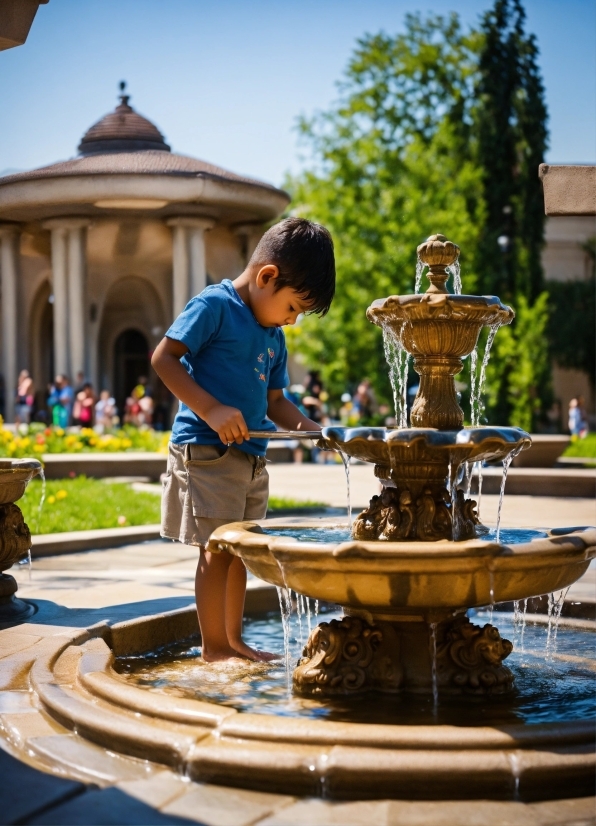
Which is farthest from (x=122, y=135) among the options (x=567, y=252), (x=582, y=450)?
(x=567, y=252)

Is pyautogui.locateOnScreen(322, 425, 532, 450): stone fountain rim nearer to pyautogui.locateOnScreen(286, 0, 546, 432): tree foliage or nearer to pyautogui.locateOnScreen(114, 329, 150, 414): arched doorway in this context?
pyautogui.locateOnScreen(286, 0, 546, 432): tree foliage

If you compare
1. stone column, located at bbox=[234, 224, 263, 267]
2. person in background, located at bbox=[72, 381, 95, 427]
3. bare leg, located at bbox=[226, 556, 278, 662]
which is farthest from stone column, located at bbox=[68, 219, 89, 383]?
bare leg, located at bbox=[226, 556, 278, 662]

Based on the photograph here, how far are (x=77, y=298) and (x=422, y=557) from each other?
25.3 meters

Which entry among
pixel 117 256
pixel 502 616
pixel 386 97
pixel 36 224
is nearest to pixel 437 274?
pixel 502 616

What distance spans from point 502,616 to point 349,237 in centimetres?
2589

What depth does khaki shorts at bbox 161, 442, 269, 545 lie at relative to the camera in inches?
157

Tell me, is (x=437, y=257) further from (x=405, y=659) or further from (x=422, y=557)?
(x=405, y=659)

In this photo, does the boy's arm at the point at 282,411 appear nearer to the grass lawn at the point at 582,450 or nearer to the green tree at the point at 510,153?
the grass lawn at the point at 582,450

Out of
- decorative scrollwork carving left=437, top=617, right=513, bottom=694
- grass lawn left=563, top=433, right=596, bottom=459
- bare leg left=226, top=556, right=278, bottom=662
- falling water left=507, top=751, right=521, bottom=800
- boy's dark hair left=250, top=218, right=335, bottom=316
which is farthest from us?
grass lawn left=563, top=433, right=596, bottom=459

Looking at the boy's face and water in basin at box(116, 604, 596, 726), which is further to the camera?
the boy's face

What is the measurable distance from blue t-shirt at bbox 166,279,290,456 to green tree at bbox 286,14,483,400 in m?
23.5

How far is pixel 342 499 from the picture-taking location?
482 inches

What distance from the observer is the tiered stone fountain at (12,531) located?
517 centimetres

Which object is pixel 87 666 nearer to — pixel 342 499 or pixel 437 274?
pixel 437 274
